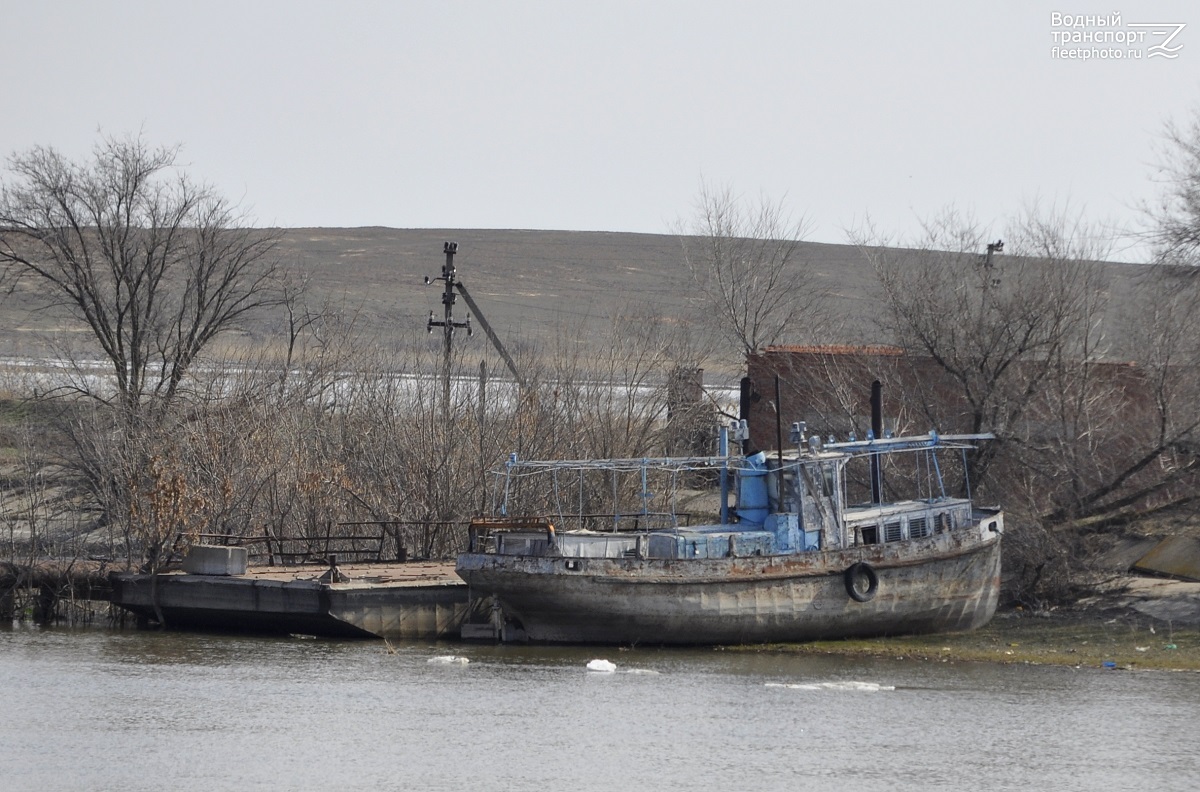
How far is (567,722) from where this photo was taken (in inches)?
717

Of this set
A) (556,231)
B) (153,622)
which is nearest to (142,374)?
(153,622)

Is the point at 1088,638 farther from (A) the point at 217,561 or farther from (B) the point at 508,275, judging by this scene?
(B) the point at 508,275

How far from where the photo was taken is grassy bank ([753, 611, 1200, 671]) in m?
23.1

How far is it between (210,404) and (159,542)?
24.4 ft

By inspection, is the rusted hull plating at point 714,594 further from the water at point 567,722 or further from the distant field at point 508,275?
the distant field at point 508,275

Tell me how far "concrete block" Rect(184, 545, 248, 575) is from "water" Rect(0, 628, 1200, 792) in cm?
200

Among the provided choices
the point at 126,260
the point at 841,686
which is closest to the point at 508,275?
the point at 126,260

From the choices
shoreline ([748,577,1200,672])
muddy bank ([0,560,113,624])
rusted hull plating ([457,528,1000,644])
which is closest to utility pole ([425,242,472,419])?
rusted hull plating ([457,528,1000,644])

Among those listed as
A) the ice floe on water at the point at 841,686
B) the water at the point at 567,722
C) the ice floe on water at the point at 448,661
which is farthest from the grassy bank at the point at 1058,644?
the ice floe on water at the point at 448,661

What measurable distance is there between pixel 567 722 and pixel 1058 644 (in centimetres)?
1012

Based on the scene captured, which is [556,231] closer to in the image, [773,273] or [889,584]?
[773,273]

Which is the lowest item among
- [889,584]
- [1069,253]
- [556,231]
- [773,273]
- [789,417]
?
[889,584]

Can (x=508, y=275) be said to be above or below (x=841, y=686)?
above

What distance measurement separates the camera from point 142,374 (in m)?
39.5
